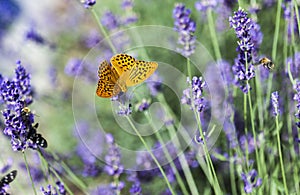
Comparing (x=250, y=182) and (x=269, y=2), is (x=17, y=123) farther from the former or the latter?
(x=269, y=2)

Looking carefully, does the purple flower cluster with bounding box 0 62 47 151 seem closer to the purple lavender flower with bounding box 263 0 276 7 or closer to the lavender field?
the lavender field

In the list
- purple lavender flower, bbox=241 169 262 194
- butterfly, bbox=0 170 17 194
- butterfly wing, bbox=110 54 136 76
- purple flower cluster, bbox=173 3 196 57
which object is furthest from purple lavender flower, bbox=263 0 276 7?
butterfly, bbox=0 170 17 194

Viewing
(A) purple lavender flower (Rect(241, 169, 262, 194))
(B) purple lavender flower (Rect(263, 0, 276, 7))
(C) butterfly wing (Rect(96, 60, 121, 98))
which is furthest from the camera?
(B) purple lavender flower (Rect(263, 0, 276, 7))

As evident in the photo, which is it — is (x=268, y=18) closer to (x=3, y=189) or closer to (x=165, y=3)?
(x=165, y=3)

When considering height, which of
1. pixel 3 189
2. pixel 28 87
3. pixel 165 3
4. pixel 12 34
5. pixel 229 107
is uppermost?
pixel 12 34

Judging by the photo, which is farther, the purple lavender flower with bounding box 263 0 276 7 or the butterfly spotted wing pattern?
the purple lavender flower with bounding box 263 0 276 7

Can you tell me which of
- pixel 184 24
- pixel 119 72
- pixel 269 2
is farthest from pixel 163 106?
pixel 269 2

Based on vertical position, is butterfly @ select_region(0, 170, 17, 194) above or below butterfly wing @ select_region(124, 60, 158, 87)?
below

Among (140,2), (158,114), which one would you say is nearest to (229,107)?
(158,114)
